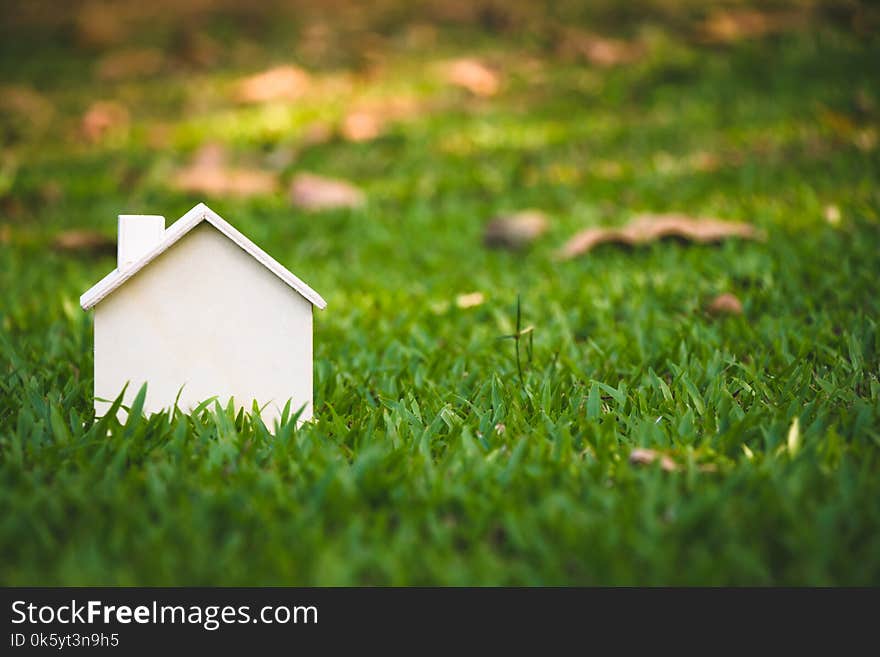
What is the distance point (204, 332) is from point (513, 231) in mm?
2311

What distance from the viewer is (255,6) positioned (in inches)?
360

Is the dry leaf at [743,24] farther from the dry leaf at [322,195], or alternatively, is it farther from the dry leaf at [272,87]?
the dry leaf at [322,195]

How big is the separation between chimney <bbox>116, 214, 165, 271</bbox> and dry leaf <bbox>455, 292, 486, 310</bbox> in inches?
54.2

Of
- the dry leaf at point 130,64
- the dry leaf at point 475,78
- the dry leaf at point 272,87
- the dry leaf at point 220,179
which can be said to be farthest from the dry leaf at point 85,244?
the dry leaf at point 130,64

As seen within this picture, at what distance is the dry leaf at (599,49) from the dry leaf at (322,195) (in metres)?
3.51

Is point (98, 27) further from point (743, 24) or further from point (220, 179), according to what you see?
point (743, 24)

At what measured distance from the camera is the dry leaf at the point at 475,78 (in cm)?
674

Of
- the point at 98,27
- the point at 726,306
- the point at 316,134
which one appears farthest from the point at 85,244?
the point at 98,27

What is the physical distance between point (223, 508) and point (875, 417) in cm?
153

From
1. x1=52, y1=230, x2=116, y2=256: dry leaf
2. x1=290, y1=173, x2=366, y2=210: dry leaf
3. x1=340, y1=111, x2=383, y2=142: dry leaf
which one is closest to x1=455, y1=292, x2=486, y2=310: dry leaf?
x1=290, y1=173, x2=366, y2=210: dry leaf

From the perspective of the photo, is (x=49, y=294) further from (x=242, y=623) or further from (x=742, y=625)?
(x=742, y=625)

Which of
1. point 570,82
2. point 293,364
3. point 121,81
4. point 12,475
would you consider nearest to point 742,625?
point 293,364

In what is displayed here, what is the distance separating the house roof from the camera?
173 cm

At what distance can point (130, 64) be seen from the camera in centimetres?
773
